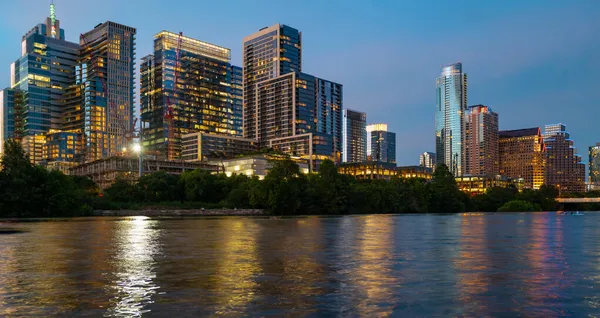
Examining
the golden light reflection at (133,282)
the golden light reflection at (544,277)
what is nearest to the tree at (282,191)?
the golden light reflection at (133,282)

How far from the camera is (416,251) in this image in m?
41.2

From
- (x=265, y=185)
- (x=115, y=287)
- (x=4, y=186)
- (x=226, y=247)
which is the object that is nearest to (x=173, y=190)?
(x=265, y=185)

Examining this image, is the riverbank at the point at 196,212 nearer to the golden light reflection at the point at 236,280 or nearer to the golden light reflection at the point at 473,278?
the golden light reflection at the point at 236,280

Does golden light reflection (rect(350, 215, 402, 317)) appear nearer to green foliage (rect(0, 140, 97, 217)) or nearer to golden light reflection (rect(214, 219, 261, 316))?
golden light reflection (rect(214, 219, 261, 316))

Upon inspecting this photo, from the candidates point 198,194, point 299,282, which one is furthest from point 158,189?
point 299,282

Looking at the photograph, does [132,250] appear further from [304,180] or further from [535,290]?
[304,180]

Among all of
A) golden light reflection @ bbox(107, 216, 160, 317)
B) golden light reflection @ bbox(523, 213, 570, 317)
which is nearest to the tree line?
golden light reflection @ bbox(107, 216, 160, 317)

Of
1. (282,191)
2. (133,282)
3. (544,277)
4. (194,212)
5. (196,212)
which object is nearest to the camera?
(133,282)

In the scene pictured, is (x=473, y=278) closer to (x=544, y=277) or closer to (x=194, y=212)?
(x=544, y=277)

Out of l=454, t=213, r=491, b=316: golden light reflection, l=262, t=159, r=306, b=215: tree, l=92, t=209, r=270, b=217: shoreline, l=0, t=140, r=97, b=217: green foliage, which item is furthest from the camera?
l=262, t=159, r=306, b=215: tree

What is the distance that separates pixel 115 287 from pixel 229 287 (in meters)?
4.99

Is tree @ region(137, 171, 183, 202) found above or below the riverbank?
above

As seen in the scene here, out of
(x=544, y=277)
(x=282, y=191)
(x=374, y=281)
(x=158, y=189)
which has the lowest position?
(x=544, y=277)

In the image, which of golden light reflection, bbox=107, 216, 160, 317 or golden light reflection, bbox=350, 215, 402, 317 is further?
golden light reflection, bbox=350, 215, 402, 317
